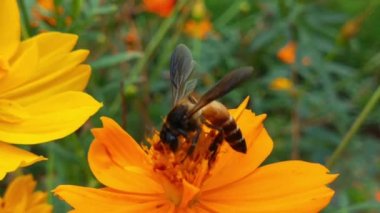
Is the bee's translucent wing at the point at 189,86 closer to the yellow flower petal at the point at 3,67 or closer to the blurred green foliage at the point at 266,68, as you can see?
the yellow flower petal at the point at 3,67

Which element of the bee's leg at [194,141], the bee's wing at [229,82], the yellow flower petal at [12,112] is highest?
the bee's wing at [229,82]

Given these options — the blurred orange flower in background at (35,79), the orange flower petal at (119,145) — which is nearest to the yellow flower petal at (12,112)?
the blurred orange flower in background at (35,79)

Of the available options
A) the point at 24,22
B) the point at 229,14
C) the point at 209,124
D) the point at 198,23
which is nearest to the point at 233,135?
the point at 209,124

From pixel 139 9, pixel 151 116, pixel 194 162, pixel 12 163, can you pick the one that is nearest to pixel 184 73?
pixel 194 162

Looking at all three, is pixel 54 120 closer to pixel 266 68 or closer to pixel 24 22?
pixel 24 22

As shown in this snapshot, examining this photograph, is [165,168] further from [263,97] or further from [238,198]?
[263,97]

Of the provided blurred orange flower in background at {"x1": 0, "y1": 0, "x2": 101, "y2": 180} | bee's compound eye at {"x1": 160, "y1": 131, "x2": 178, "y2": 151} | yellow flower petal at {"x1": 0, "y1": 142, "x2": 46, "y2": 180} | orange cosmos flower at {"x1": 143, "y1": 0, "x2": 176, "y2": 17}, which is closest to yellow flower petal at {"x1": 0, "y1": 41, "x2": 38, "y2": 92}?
blurred orange flower in background at {"x1": 0, "y1": 0, "x2": 101, "y2": 180}

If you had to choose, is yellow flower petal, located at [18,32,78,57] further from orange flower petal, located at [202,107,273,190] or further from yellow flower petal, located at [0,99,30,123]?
orange flower petal, located at [202,107,273,190]
